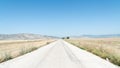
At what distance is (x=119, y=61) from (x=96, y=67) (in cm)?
273

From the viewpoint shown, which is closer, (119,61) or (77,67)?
(77,67)

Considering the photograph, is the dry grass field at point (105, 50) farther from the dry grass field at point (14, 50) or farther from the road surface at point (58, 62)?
the dry grass field at point (14, 50)

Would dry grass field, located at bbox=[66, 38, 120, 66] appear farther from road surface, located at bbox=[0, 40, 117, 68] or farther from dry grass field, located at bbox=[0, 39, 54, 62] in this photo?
dry grass field, located at bbox=[0, 39, 54, 62]

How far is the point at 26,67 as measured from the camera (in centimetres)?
1022

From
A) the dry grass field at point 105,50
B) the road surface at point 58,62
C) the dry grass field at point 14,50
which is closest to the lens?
the road surface at point 58,62

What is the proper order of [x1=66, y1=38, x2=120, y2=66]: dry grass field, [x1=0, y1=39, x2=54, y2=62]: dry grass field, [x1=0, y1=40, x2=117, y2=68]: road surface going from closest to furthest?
[x1=0, y1=40, x2=117, y2=68]: road surface, [x1=66, y1=38, x2=120, y2=66]: dry grass field, [x1=0, y1=39, x2=54, y2=62]: dry grass field

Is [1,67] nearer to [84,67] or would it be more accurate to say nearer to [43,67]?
[43,67]

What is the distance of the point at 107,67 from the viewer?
1020 cm

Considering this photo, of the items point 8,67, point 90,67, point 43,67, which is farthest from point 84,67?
point 8,67

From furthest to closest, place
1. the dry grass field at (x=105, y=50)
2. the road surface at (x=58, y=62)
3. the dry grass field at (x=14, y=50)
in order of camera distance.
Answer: the dry grass field at (x=14, y=50)
the dry grass field at (x=105, y=50)
the road surface at (x=58, y=62)

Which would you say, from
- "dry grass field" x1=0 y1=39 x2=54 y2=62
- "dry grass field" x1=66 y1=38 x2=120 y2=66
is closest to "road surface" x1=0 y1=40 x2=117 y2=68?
"dry grass field" x1=66 y1=38 x2=120 y2=66

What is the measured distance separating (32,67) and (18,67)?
0.70 m

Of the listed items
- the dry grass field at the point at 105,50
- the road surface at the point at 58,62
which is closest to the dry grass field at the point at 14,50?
the road surface at the point at 58,62

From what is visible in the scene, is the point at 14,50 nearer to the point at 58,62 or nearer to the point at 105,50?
the point at 105,50
